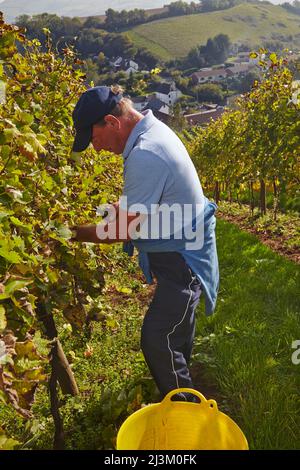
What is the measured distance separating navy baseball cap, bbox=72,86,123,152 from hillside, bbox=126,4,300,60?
4855 inches

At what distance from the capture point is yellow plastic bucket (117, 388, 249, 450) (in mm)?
2258

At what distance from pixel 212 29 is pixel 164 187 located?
154 metres

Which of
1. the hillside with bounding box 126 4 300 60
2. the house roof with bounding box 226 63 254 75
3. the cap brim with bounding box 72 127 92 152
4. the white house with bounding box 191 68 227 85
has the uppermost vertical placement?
the hillside with bounding box 126 4 300 60

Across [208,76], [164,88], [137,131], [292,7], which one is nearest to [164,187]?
[137,131]

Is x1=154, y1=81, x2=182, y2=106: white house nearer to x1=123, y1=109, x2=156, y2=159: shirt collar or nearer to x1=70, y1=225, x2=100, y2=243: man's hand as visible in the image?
x1=123, y1=109, x2=156, y2=159: shirt collar

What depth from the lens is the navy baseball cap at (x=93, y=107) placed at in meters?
2.54

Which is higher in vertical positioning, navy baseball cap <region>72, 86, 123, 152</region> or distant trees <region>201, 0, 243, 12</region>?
distant trees <region>201, 0, 243, 12</region>

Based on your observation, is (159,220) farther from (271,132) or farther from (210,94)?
(210,94)

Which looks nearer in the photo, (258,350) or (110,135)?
(110,135)

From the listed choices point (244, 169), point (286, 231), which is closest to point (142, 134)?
point (286, 231)

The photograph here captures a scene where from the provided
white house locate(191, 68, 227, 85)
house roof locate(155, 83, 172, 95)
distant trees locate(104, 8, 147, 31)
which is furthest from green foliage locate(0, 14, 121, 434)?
distant trees locate(104, 8, 147, 31)

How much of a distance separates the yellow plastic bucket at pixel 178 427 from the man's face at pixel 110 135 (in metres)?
1.42

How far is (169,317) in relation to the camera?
2764 mm

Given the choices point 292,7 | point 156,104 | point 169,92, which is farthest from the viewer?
point 292,7
